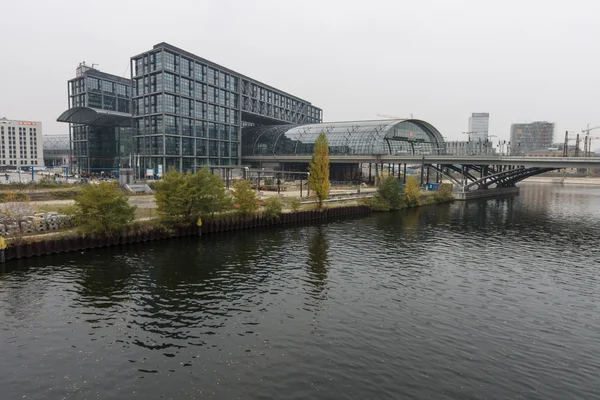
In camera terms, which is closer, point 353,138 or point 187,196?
point 187,196

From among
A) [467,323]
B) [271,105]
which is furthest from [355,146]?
[467,323]

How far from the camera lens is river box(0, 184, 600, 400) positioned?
18.4m

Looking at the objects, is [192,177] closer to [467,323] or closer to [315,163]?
[315,163]

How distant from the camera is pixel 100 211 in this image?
141 ft

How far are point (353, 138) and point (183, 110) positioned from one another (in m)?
55.6

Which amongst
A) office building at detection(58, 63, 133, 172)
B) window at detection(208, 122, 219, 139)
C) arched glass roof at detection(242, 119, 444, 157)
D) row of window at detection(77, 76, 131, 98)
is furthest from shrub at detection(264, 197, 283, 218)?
row of window at detection(77, 76, 131, 98)

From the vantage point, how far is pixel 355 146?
125m

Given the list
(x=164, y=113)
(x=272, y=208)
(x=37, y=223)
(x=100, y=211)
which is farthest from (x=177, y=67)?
(x=37, y=223)

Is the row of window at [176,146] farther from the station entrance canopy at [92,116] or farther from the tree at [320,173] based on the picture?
the tree at [320,173]

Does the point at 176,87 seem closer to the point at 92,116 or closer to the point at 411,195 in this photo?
the point at 92,116

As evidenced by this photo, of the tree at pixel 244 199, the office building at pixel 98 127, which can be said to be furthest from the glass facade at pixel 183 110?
the tree at pixel 244 199

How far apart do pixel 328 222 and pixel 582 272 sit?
37209 mm

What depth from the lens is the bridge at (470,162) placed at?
3346 inches

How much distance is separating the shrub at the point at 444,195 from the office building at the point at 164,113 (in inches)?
2869
